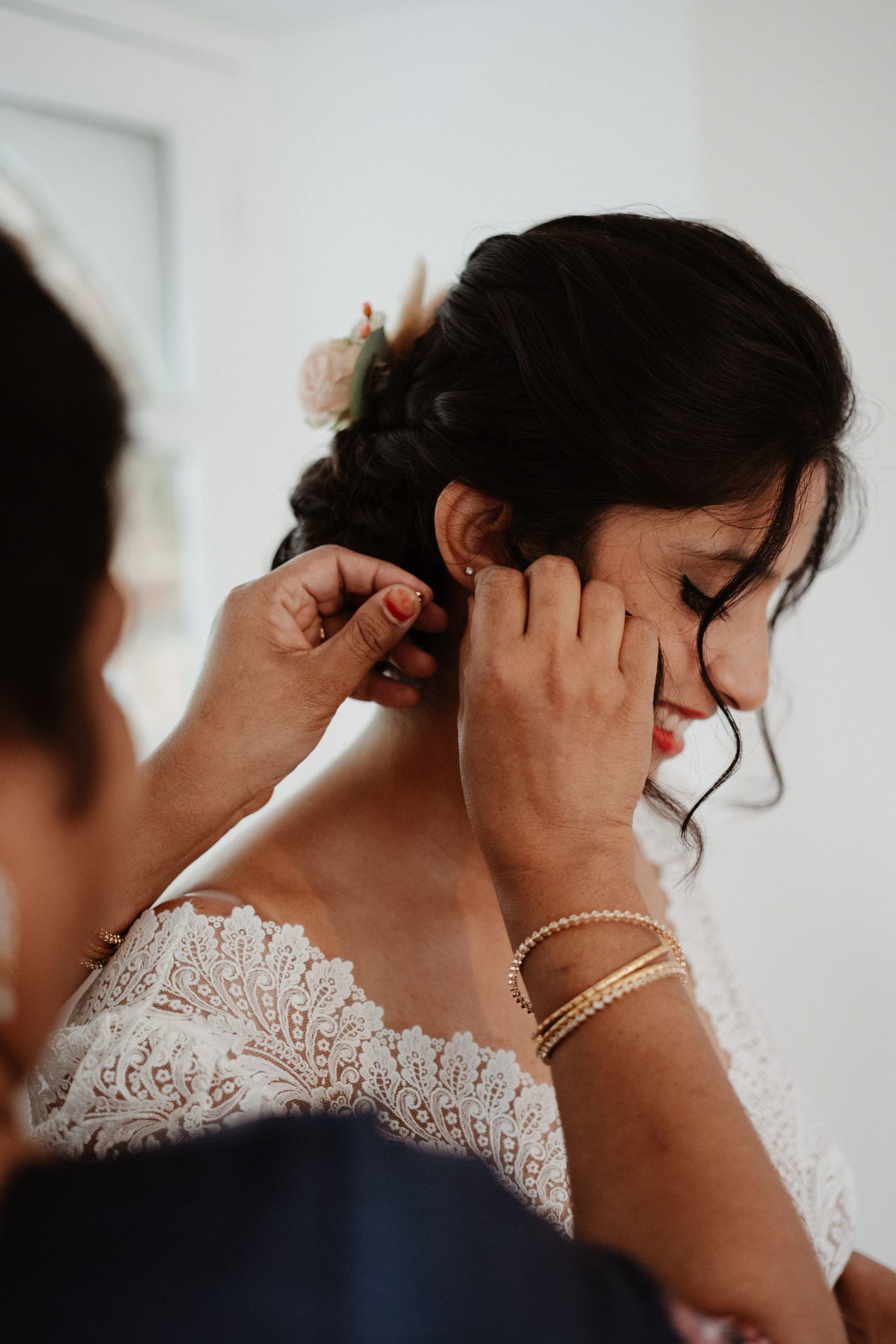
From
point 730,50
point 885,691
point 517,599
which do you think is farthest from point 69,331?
point 730,50

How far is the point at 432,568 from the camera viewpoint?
1116 mm

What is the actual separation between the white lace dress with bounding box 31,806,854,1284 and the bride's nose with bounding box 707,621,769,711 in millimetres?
416

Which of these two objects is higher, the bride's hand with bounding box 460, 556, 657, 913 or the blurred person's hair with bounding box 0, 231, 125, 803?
the blurred person's hair with bounding box 0, 231, 125, 803

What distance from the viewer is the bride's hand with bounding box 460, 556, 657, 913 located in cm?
76

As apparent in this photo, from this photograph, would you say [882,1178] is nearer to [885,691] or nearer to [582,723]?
[885,691]

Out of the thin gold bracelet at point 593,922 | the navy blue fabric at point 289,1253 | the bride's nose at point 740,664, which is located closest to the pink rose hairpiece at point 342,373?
the bride's nose at point 740,664

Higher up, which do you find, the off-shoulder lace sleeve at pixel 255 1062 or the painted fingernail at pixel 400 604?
the painted fingernail at pixel 400 604

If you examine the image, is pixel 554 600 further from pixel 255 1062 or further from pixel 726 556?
pixel 255 1062

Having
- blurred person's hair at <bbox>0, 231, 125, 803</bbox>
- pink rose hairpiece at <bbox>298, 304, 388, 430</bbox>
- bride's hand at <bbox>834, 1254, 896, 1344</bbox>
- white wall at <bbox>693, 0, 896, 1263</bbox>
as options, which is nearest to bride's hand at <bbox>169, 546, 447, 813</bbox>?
pink rose hairpiece at <bbox>298, 304, 388, 430</bbox>

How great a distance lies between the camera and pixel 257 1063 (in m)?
0.89

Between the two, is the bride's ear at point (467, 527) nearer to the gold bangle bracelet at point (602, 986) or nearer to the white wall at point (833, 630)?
the gold bangle bracelet at point (602, 986)

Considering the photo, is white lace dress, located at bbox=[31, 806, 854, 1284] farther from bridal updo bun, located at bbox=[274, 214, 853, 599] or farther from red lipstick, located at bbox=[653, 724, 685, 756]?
bridal updo bun, located at bbox=[274, 214, 853, 599]

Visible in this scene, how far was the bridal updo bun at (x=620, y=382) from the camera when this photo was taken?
957 millimetres

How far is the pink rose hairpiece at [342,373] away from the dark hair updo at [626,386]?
105 millimetres
